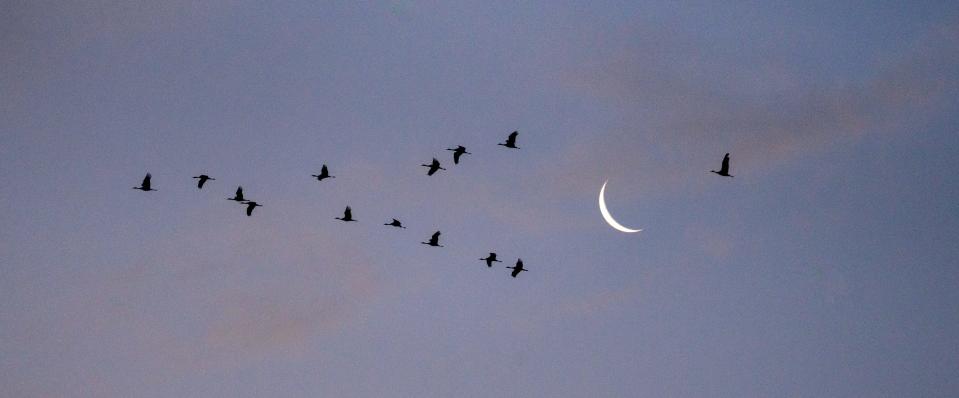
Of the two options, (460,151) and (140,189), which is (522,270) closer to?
(460,151)

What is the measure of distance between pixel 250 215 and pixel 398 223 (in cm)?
1559

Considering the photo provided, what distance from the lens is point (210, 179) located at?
150 m

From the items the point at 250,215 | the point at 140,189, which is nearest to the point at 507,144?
the point at 250,215

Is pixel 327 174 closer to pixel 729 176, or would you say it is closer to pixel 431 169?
pixel 431 169

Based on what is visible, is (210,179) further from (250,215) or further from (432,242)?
(432,242)

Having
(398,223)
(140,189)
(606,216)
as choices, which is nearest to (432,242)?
(398,223)

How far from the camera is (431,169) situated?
146 metres

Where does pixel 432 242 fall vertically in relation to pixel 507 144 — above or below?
below

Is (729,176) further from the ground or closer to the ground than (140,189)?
further from the ground

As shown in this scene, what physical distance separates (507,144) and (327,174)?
18.2m

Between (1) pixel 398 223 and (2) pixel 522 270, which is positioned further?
(1) pixel 398 223

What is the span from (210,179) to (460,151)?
78.9 ft

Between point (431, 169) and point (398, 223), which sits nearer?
point (431, 169)

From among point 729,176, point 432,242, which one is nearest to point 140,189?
point 432,242
